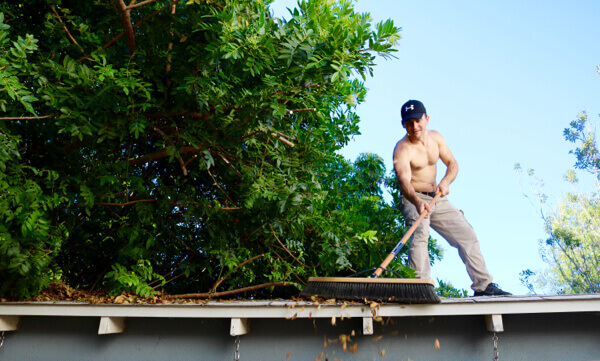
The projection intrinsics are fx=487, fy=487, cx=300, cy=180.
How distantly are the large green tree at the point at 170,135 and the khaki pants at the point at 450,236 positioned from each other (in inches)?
22.8

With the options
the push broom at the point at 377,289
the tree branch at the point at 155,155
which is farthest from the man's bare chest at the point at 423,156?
the tree branch at the point at 155,155

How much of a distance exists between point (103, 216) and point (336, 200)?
Result: 11.0 ft

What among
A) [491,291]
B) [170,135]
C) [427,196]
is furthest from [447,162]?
[170,135]

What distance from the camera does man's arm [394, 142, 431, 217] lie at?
5.50 metres

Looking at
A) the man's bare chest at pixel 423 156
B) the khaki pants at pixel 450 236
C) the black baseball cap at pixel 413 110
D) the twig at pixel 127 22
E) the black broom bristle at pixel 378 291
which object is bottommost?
the black broom bristle at pixel 378 291

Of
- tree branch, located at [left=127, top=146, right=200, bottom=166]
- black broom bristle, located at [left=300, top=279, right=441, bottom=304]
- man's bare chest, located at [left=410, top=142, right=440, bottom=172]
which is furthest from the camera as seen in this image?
man's bare chest, located at [left=410, top=142, right=440, bottom=172]

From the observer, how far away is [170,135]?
524 centimetres

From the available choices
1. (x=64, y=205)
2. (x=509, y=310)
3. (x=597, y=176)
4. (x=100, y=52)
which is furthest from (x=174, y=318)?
(x=597, y=176)

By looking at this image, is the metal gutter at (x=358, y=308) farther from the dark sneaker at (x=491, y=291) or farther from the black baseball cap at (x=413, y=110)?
the black baseball cap at (x=413, y=110)

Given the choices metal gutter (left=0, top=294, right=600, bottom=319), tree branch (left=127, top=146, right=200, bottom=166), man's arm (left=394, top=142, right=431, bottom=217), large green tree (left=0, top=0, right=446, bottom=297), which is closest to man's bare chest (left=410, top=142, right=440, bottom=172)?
man's arm (left=394, top=142, right=431, bottom=217)

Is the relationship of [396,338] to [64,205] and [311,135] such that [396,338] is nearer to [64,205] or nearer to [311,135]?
[311,135]

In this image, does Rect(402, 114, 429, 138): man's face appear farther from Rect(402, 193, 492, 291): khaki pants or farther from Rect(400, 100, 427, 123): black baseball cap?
Rect(402, 193, 492, 291): khaki pants

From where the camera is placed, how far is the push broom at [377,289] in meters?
4.06

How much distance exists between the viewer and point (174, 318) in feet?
15.9
